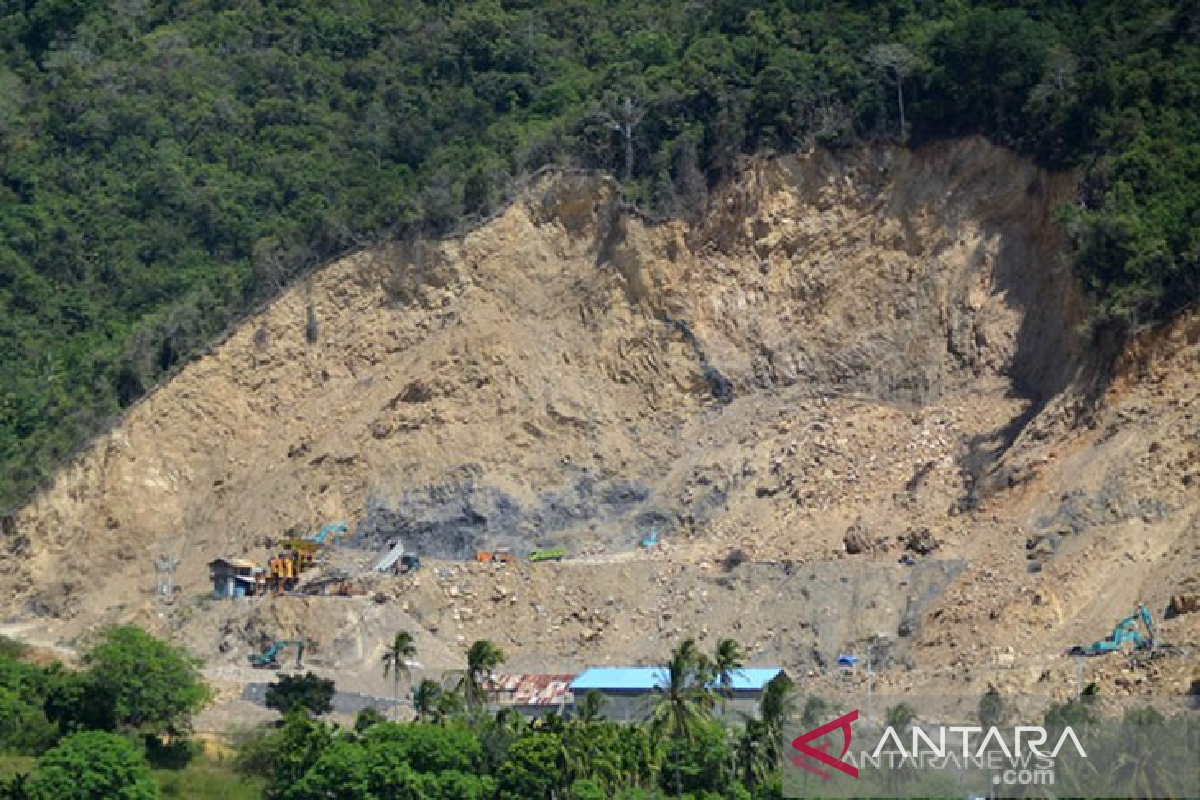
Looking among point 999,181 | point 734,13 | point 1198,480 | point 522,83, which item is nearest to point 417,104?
point 522,83

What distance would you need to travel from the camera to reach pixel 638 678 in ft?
230

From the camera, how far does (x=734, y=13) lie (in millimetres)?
93500

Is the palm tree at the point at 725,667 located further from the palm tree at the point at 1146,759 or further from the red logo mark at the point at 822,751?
the palm tree at the point at 1146,759

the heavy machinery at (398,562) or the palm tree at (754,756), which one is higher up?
the heavy machinery at (398,562)

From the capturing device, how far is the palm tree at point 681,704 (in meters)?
60.4

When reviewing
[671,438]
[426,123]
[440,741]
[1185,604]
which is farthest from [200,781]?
[426,123]

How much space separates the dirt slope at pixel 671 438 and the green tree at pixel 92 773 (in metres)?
12.1

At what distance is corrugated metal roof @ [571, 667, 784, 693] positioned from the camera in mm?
68438

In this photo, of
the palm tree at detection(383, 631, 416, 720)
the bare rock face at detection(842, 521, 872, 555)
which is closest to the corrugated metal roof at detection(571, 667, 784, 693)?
the palm tree at detection(383, 631, 416, 720)

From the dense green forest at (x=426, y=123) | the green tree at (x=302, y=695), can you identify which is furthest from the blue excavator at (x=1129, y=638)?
the green tree at (x=302, y=695)

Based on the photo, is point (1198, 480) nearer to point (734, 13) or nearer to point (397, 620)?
point (397, 620)

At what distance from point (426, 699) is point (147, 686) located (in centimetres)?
801

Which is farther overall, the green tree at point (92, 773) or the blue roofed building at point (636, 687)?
the blue roofed building at point (636, 687)

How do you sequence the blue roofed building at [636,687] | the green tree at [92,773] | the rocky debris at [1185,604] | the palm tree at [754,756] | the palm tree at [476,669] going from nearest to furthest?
the palm tree at [754,756] → the green tree at [92,773] → the rocky debris at [1185,604] → the palm tree at [476,669] → the blue roofed building at [636,687]
